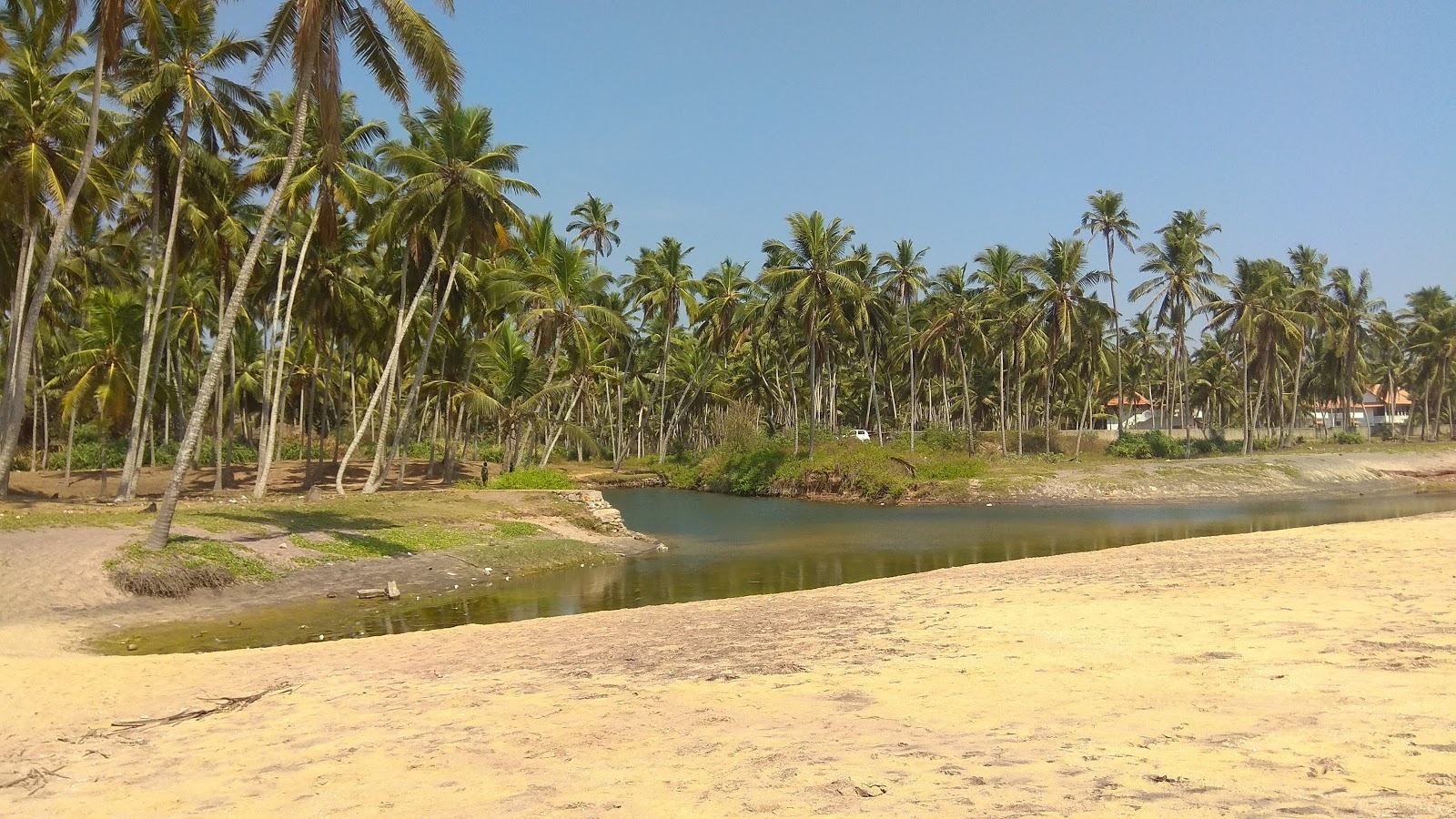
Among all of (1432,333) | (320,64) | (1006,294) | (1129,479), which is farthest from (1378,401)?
(320,64)

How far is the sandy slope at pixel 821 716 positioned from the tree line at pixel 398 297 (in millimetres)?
10058

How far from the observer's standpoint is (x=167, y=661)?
11.2 metres

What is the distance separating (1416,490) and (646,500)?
40.1m

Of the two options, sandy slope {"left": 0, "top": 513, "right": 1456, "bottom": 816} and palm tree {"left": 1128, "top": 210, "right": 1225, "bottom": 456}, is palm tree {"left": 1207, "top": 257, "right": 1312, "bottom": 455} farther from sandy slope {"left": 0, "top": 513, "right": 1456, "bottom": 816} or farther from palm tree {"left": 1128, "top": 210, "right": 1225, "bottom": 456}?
sandy slope {"left": 0, "top": 513, "right": 1456, "bottom": 816}

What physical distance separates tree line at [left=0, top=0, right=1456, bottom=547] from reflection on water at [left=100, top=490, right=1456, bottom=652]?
4.87 m

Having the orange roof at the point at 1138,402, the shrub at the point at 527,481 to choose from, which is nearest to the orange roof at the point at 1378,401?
the orange roof at the point at 1138,402

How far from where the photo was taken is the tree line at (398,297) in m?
23.5

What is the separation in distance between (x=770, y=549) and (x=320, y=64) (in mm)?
18151

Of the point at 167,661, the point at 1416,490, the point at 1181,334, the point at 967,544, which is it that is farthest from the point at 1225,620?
the point at 1181,334

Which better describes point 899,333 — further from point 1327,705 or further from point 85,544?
point 1327,705

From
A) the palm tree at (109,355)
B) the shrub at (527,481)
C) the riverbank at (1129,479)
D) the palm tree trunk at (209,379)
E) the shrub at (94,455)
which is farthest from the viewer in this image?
the shrub at (94,455)

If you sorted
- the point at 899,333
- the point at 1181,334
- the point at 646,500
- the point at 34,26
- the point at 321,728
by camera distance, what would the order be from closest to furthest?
the point at 321,728, the point at 34,26, the point at 646,500, the point at 1181,334, the point at 899,333

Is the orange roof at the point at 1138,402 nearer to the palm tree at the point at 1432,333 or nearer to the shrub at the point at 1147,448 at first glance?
the palm tree at the point at 1432,333

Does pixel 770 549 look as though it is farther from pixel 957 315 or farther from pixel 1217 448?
pixel 1217 448
